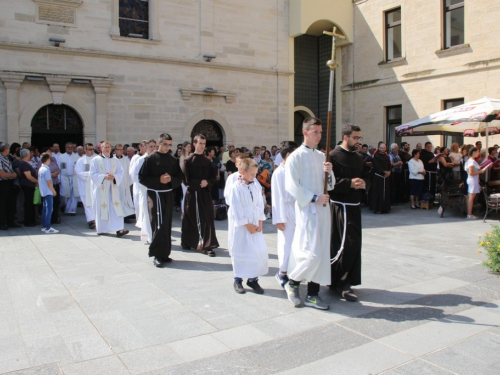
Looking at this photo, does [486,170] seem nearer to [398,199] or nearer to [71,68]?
[398,199]

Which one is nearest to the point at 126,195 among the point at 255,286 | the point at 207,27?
the point at 255,286

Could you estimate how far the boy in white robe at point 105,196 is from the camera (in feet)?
29.9

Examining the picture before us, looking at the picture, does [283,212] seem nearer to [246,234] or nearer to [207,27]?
[246,234]

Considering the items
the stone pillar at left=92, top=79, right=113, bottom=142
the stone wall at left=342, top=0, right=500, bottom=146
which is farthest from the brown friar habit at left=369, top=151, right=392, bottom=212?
the stone pillar at left=92, top=79, right=113, bottom=142

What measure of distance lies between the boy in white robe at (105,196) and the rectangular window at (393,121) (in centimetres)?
1275

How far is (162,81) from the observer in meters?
16.0

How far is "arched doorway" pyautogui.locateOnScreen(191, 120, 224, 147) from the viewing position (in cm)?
1717

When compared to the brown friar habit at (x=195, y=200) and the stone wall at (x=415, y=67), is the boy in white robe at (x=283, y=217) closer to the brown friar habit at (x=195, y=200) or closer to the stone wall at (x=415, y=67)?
the brown friar habit at (x=195, y=200)

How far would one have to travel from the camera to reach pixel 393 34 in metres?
18.5

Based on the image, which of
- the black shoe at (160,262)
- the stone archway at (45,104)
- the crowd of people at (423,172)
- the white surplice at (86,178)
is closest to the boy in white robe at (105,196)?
the white surplice at (86,178)

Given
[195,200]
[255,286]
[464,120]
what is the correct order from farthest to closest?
1. [464,120]
2. [195,200]
3. [255,286]

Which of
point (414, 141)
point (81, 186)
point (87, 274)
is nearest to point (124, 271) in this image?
point (87, 274)

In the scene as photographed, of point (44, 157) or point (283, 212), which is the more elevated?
point (44, 157)

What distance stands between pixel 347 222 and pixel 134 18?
13.3m
